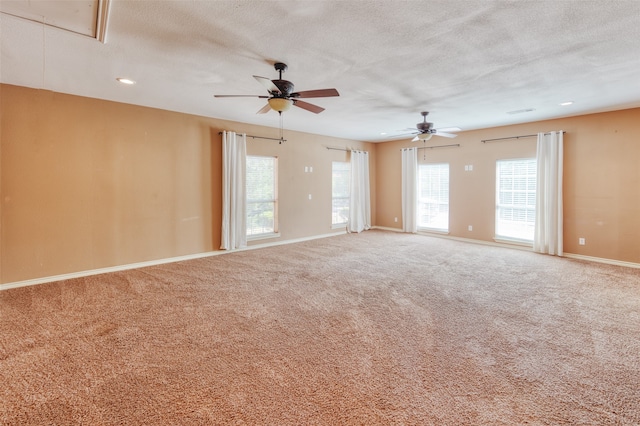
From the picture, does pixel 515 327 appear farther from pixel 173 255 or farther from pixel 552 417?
pixel 173 255

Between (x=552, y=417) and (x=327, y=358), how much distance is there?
1462mm

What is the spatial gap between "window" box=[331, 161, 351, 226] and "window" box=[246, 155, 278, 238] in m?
1.88

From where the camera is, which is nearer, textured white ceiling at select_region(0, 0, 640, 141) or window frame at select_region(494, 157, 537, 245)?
textured white ceiling at select_region(0, 0, 640, 141)

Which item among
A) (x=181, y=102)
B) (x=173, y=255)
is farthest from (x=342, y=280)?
(x=181, y=102)

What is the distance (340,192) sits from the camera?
8297 millimetres

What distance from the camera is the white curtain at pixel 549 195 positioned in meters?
5.60

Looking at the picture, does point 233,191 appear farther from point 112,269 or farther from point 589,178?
point 589,178

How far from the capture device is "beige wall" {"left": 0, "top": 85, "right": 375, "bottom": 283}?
3.94m

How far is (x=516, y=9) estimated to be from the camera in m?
2.17

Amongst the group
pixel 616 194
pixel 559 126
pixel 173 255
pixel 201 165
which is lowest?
pixel 173 255

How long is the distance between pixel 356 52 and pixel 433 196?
5.79m

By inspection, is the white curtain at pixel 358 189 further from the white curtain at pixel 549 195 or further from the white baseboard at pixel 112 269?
the white curtain at pixel 549 195

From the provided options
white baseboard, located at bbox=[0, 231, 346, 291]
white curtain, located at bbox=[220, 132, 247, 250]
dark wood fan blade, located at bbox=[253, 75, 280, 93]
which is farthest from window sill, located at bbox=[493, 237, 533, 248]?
dark wood fan blade, located at bbox=[253, 75, 280, 93]

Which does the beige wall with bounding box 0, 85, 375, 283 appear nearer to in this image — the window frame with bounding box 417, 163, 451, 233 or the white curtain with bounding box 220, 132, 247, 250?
the white curtain with bounding box 220, 132, 247, 250
